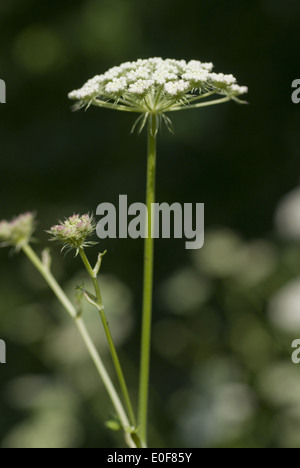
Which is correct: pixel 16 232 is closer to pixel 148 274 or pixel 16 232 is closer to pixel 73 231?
pixel 73 231

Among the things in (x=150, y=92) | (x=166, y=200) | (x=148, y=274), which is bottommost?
(x=148, y=274)

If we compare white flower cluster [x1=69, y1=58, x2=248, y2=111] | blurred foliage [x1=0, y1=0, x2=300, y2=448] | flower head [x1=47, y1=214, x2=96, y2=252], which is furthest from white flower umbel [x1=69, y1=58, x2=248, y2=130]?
blurred foliage [x1=0, y1=0, x2=300, y2=448]

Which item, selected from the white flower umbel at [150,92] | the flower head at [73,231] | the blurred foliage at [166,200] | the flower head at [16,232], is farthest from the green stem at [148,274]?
the blurred foliage at [166,200]

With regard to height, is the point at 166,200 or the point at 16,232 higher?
the point at 166,200

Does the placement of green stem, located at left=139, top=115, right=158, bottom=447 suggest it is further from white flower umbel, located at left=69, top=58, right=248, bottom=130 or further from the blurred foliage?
the blurred foliage

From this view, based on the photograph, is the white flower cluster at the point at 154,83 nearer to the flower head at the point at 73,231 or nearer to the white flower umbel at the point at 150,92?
the white flower umbel at the point at 150,92

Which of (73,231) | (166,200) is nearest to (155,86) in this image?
(73,231)

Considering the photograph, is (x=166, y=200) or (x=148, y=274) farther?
(x=166, y=200)
